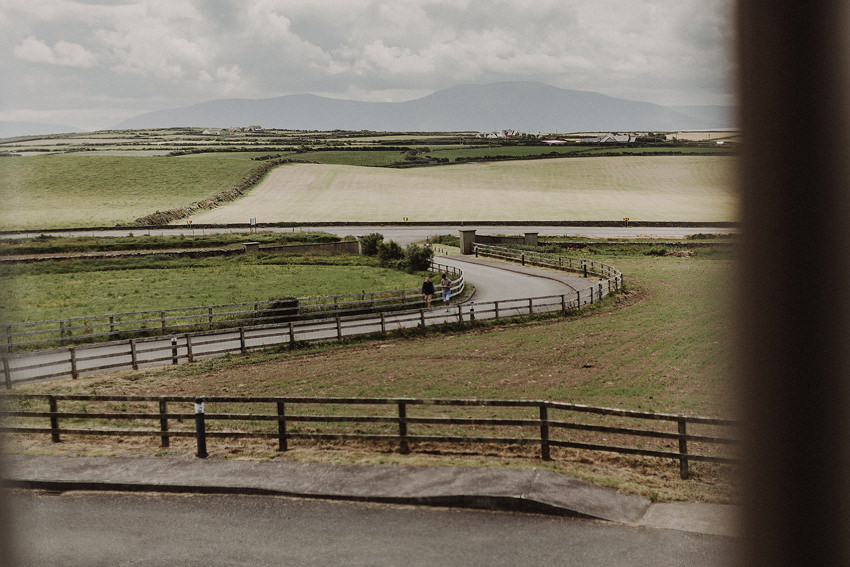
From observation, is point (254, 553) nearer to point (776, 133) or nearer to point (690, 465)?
point (690, 465)

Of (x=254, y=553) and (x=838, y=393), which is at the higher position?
(x=838, y=393)

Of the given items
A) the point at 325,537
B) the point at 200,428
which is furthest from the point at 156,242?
the point at 325,537

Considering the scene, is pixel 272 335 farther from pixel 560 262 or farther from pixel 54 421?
pixel 560 262

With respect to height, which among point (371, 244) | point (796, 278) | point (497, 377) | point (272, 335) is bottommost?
point (497, 377)

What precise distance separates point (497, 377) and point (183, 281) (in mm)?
25413

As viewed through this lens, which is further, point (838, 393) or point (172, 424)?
point (172, 424)

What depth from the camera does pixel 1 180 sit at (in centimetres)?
173

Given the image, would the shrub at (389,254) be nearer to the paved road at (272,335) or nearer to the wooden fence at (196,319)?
the paved road at (272,335)

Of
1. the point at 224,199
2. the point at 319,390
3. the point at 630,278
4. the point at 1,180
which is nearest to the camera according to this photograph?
the point at 1,180

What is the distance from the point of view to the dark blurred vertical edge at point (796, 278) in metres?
1.33

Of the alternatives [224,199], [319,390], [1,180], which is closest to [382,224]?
[224,199]

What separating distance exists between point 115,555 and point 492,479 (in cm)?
418

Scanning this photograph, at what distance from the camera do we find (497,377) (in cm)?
1811

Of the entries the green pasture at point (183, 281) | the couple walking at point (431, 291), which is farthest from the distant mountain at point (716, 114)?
the green pasture at point (183, 281)
